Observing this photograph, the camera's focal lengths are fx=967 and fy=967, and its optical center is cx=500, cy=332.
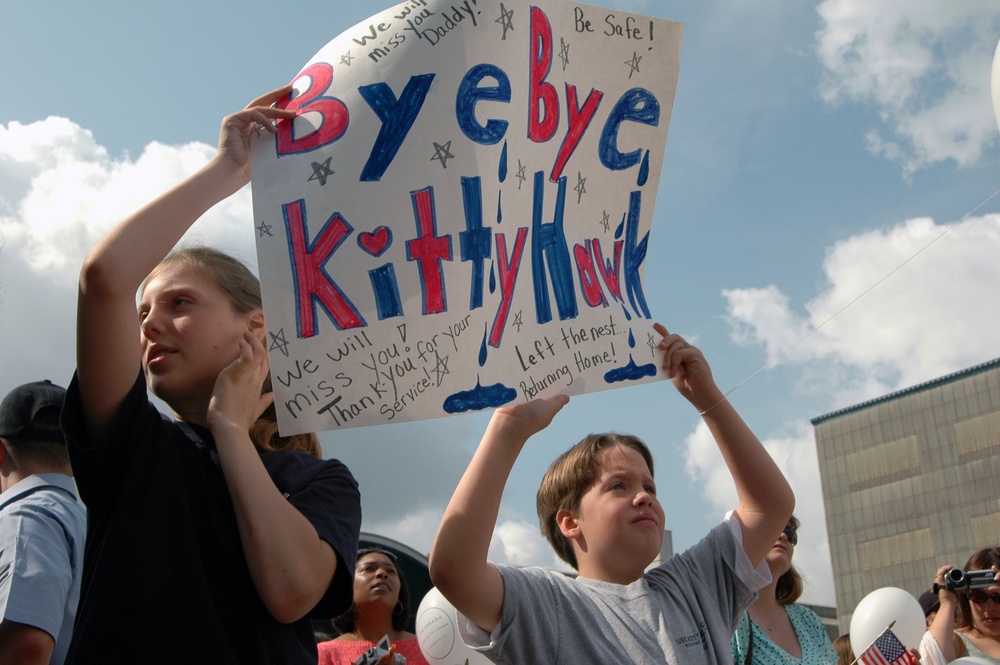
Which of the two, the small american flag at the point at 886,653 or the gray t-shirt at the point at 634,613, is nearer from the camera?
the gray t-shirt at the point at 634,613

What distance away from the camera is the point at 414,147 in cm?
223

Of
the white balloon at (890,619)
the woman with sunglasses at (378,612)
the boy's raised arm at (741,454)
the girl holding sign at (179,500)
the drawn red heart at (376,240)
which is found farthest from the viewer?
the white balloon at (890,619)

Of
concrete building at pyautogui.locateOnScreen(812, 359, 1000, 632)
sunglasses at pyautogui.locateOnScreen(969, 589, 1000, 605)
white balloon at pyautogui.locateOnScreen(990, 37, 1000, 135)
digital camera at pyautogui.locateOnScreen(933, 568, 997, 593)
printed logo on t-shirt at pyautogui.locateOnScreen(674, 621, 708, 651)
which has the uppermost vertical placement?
concrete building at pyautogui.locateOnScreen(812, 359, 1000, 632)

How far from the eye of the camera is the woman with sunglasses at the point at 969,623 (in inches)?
167

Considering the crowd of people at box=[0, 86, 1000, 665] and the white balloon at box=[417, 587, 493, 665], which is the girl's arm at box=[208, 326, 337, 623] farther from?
the white balloon at box=[417, 587, 493, 665]

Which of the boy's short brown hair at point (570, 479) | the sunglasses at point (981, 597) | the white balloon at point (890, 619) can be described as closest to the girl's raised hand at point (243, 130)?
the boy's short brown hair at point (570, 479)

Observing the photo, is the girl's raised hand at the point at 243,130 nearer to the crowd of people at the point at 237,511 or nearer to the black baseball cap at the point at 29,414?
the crowd of people at the point at 237,511

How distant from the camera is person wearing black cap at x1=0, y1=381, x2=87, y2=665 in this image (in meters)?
2.29

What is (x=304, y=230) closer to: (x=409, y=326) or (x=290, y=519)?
(x=409, y=326)

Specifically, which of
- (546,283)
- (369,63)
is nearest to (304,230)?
(369,63)

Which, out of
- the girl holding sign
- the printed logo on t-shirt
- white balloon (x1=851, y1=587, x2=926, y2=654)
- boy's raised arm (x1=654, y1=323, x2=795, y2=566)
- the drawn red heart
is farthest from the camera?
white balloon (x1=851, y1=587, x2=926, y2=654)

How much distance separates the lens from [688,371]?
8.49ft

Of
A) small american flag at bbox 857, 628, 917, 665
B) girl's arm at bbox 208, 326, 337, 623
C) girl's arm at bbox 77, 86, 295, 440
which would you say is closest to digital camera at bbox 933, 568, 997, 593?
small american flag at bbox 857, 628, 917, 665

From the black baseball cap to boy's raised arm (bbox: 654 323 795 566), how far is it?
1724 mm
